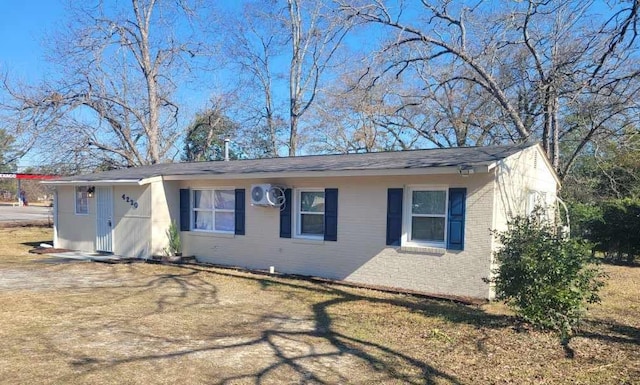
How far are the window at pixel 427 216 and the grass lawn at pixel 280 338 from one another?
127 cm

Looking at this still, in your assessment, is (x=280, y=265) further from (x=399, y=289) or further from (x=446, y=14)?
(x=446, y=14)

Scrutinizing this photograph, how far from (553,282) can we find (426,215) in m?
3.14

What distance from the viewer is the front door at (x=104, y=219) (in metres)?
12.9

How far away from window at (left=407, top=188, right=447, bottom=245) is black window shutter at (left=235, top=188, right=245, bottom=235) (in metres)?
4.38

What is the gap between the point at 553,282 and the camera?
18.5 ft

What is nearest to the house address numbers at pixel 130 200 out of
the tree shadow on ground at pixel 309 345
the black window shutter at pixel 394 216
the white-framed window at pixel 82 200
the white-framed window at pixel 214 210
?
the white-framed window at pixel 214 210

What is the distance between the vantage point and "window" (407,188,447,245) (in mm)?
8445

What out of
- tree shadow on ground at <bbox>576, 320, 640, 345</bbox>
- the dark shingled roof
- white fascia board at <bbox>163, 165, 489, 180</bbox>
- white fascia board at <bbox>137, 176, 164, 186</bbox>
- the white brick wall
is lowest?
tree shadow on ground at <bbox>576, 320, 640, 345</bbox>

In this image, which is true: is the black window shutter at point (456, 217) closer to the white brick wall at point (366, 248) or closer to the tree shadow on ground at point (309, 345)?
the white brick wall at point (366, 248)

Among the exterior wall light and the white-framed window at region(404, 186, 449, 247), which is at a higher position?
the exterior wall light

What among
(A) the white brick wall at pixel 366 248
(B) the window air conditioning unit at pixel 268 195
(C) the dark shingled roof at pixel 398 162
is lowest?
(A) the white brick wall at pixel 366 248

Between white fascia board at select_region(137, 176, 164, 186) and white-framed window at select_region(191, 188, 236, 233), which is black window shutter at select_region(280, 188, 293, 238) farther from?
white fascia board at select_region(137, 176, 164, 186)

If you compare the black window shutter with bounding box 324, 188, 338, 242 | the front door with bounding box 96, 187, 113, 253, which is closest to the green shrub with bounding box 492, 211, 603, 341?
the black window shutter with bounding box 324, 188, 338, 242

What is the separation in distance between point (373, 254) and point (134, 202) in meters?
7.02
